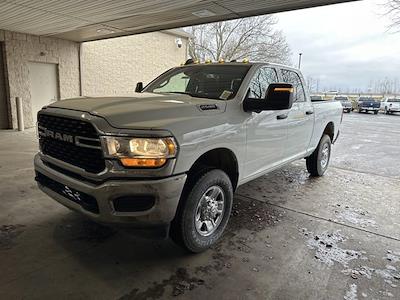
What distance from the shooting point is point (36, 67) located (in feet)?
35.5

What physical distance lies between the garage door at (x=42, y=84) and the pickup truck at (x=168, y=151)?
927 cm

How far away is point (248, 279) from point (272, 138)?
1.74 m

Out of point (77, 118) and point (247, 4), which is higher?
point (247, 4)

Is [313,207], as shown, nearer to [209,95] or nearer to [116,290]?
[209,95]

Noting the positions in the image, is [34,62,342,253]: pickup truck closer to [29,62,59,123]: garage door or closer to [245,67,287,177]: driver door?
[245,67,287,177]: driver door

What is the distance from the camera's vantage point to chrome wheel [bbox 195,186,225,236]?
111 inches

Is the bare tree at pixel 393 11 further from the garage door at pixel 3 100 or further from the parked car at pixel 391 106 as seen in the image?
the parked car at pixel 391 106

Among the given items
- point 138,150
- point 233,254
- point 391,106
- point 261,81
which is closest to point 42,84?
point 261,81

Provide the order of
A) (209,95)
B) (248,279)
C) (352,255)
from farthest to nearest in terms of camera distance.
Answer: (209,95) < (352,255) < (248,279)

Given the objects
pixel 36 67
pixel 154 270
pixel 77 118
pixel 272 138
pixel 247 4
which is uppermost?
pixel 247 4

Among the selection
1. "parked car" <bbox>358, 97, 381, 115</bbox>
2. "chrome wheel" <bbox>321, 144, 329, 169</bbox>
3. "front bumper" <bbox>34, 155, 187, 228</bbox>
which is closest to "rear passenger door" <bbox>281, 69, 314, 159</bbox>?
"chrome wheel" <bbox>321, 144, 329, 169</bbox>

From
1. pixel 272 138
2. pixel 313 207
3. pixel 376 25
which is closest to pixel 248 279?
pixel 272 138

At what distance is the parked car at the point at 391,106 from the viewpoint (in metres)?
25.4

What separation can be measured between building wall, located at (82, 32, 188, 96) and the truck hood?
8.84 m
